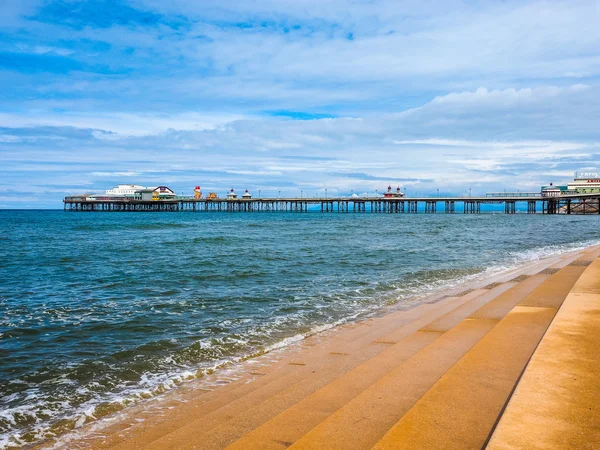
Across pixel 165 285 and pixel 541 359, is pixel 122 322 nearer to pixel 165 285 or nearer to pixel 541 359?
pixel 165 285

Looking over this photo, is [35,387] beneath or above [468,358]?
beneath

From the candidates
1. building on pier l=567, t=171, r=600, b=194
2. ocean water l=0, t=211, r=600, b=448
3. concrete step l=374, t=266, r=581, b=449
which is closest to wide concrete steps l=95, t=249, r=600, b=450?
concrete step l=374, t=266, r=581, b=449

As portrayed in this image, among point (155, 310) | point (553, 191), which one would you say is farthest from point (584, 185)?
point (155, 310)

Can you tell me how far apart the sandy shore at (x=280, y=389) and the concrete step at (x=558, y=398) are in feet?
3.25

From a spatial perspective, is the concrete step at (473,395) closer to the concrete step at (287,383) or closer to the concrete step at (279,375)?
the concrete step at (287,383)

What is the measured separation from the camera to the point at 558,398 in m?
3.76

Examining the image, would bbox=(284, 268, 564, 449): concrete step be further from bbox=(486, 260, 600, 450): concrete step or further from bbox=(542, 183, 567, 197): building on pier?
bbox=(542, 183, 567, 197): building on pier

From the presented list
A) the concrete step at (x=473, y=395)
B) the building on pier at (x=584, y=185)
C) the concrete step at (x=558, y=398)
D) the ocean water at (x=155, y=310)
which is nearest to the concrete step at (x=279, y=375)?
the ocean water at (x=155, y=310)

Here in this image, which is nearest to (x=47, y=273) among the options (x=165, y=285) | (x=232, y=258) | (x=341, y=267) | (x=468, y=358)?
(x=165, y=285)

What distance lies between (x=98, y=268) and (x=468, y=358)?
15146mm

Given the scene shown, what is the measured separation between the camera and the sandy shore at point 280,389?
4004mm

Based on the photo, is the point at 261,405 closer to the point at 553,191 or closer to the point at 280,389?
the point at 280,389

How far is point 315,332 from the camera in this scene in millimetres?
8164

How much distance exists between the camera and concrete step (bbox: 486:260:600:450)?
121 inches
